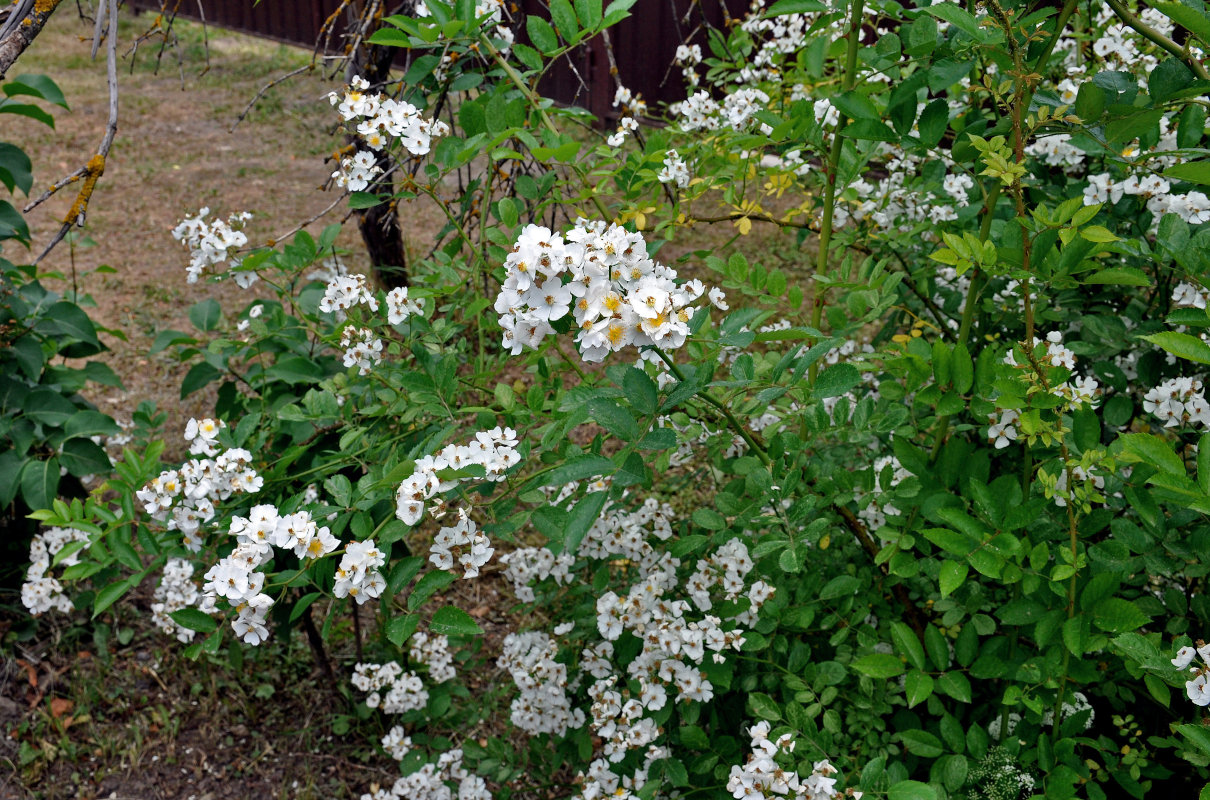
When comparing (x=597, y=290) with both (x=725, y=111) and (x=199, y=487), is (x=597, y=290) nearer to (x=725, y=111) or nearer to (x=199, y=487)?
(x=199, y=487)

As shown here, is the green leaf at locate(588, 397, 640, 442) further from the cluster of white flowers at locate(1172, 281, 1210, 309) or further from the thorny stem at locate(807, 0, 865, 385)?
the cluster of white flowers at locate(1172, 281, 1210, 309)

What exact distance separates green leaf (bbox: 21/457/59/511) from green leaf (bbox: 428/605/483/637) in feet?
4.64

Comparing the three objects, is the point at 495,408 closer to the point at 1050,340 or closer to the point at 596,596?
the point at 596,596

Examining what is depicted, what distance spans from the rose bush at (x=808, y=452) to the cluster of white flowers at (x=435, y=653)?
0.04ft

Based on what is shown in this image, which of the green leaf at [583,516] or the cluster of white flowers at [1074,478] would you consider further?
the cluster of white flowers at [1074,478]

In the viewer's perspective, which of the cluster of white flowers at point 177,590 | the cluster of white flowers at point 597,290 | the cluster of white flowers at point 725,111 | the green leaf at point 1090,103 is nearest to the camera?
the cluster of white flowers at point 597,290

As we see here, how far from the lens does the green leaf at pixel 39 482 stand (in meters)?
2.19

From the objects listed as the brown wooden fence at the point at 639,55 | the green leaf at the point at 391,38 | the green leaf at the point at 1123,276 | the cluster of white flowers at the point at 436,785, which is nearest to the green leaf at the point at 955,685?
the green leaf at the point at 1123,276

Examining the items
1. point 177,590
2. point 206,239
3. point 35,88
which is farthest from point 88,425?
point 35,88

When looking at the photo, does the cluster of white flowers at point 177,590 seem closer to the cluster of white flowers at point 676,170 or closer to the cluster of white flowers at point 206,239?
the cluster of white flowers at point 206,239

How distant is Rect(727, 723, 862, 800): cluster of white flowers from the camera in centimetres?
130

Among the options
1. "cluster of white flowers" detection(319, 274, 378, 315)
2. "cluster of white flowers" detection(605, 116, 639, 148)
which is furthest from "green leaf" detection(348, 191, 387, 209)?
"cluster of white flowers" detection(605, 116, 639, 148)

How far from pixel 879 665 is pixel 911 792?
0.69 ft

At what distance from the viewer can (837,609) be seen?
162 cm
